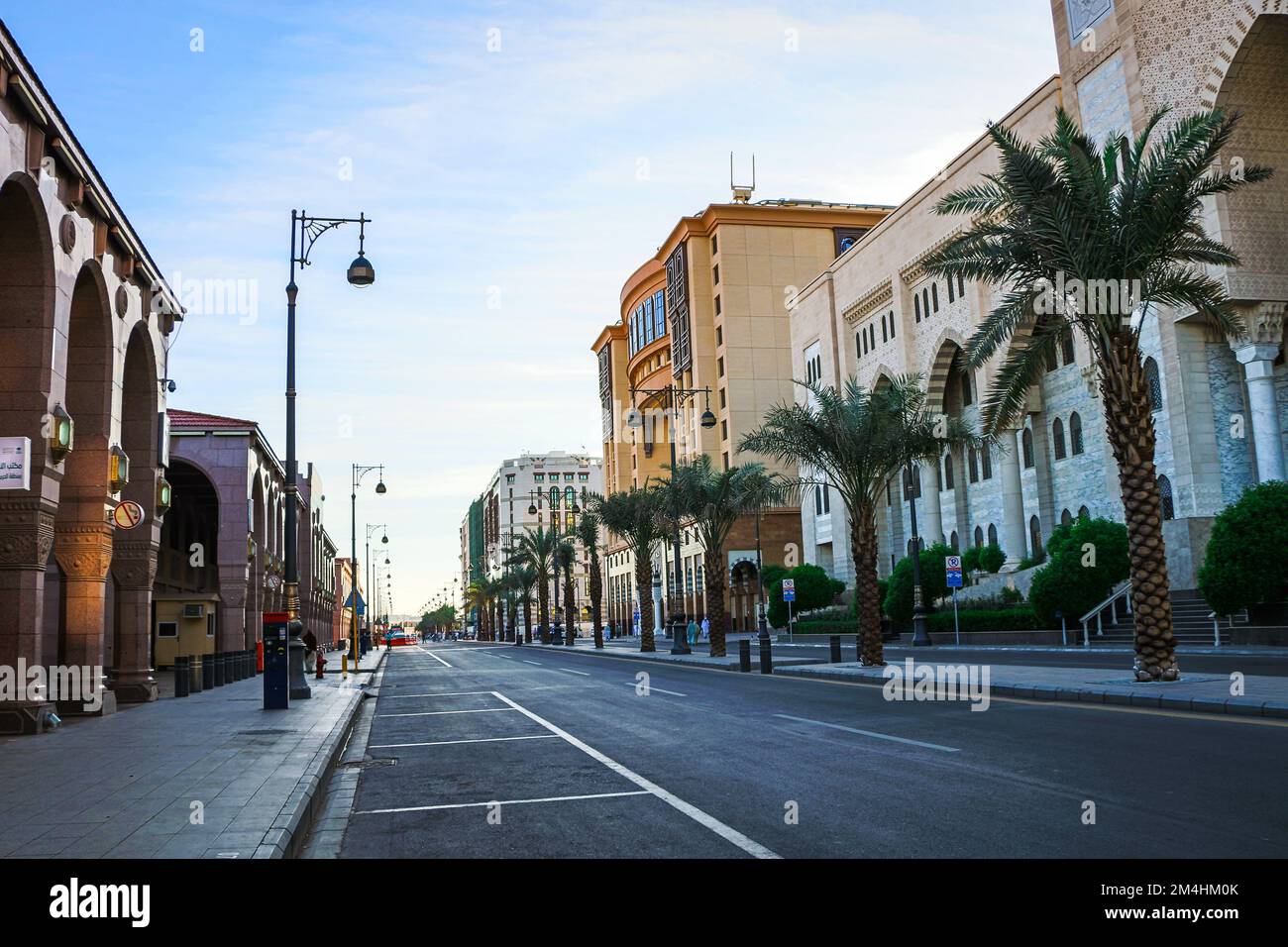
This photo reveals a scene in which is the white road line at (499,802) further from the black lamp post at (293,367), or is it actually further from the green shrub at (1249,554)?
the green shrub at (1249,554)

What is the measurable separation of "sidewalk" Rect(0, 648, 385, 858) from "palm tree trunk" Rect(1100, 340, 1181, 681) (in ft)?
42.6

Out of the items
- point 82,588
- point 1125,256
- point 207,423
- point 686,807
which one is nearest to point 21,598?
point 82,588

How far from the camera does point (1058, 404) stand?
47.3 meters

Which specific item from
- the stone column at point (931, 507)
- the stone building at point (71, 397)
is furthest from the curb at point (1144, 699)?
the stone column at point (931, 507)

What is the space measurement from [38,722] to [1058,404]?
43.4 meters

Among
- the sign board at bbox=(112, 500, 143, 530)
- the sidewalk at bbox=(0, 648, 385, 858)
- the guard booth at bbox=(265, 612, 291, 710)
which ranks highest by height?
the sign board at bbox=(112, 500, 143, 530)

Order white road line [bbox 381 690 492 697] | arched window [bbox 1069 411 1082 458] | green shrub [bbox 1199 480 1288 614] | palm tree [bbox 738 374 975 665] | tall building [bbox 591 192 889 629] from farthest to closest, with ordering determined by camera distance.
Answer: tall building [bbox 591 192 889 629] → arched window [bbox 1069 411 1082 458] → palm tree [bbox 738 374 975 665] → green shrub [bbox 1199 480 1288 614] → white road line [bbox 381 690 492 697]

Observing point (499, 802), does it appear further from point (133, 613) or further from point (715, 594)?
point (715, 594)

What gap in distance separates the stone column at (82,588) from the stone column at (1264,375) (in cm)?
3499

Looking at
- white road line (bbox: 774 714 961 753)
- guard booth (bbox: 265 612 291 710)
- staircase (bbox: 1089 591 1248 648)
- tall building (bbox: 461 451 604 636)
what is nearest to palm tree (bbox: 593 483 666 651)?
staircase (bbox: 1089 591 1248 648)

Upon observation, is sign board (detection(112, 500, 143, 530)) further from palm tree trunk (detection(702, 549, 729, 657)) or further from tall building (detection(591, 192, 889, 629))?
tall building (detection(591, 192, 889, 629))

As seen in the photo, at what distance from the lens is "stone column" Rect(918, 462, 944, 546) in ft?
187
